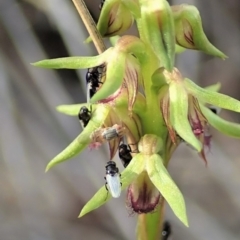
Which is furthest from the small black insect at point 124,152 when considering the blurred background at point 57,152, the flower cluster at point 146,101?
the blurred background at point 57,152

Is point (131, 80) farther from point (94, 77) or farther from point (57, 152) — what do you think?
point (57, 152)

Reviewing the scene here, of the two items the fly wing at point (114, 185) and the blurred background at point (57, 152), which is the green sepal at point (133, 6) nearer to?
the fly wing at point (114, 185)

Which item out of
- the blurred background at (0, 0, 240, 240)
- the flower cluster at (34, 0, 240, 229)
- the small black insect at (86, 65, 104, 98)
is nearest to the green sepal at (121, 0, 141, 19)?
the flower cluster at (34, 0, 240, 229)

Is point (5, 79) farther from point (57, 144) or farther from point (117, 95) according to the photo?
point (117, 95)

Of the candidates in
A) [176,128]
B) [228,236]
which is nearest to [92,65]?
[176,128]

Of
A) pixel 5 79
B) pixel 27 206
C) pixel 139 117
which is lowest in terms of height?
pixel 27 206

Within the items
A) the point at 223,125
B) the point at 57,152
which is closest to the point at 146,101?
the point at 223,125
